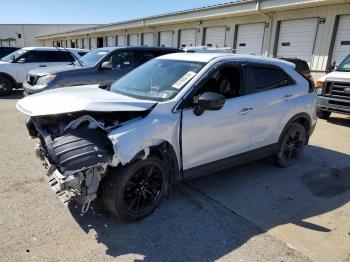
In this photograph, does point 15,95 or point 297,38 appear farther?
point 297,38

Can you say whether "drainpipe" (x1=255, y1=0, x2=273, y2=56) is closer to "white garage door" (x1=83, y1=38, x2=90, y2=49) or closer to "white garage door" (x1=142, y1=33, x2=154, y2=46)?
"white garage door" (x1=142, y1=33, x2=154, y2=46)

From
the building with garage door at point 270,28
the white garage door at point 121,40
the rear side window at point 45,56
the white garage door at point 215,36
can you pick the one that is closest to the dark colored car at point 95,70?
the rear side window at point 45,56

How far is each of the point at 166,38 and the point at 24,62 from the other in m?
12.1

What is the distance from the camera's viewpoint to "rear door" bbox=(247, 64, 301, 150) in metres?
4.59

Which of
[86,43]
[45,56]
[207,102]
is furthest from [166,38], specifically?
[207,102]

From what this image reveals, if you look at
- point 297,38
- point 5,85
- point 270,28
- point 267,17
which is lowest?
point 5,85

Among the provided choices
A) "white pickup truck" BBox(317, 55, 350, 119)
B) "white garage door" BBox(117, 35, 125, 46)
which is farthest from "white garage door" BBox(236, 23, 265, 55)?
"white garage door" BBox(117, 35, 125, 46)

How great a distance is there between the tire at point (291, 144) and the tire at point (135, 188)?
245cm

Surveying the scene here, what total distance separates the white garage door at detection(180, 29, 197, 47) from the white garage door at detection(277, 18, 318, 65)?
640cm

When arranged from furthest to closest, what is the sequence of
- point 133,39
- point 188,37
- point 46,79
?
point 133,39, point 188,37, point 46,79

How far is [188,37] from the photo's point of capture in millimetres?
20453

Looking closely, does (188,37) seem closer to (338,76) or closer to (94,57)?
(94,57)

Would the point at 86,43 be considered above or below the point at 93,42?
below

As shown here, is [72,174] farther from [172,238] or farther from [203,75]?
[203,75]
